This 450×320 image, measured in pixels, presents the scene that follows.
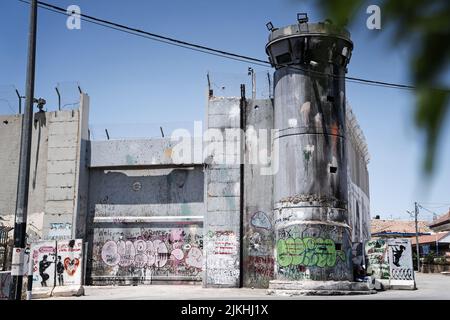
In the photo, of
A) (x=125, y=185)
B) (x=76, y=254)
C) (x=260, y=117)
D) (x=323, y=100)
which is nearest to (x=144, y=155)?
(x=125, y=185)

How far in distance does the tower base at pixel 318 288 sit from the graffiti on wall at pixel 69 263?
25.6ft

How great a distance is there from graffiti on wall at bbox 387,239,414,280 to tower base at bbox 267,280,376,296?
3.64 metres

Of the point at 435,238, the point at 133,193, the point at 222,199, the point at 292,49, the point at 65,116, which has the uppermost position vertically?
the point at 292,49

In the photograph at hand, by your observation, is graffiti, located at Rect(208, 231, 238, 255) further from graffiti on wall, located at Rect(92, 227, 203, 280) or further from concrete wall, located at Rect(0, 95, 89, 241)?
concrete wall, located at Rect(0, 95, 89, 241)

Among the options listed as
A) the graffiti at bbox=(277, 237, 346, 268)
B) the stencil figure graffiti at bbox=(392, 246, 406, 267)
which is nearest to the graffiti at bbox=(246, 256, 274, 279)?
the graffiti at bbox=(277, 237, 346, 268)

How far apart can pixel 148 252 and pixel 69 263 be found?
7.14 m

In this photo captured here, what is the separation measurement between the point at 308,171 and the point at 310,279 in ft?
15.2

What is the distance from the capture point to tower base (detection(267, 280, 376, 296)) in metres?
20.9

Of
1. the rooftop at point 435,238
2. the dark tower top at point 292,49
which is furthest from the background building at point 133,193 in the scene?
the rooftop at point 435,238

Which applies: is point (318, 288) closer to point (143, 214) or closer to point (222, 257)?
point (222, 257)

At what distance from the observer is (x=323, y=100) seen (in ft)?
75.1

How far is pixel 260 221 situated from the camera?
24.5m

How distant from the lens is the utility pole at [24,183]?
526 inches

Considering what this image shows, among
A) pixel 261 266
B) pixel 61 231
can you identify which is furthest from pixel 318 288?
pixel 61 231
